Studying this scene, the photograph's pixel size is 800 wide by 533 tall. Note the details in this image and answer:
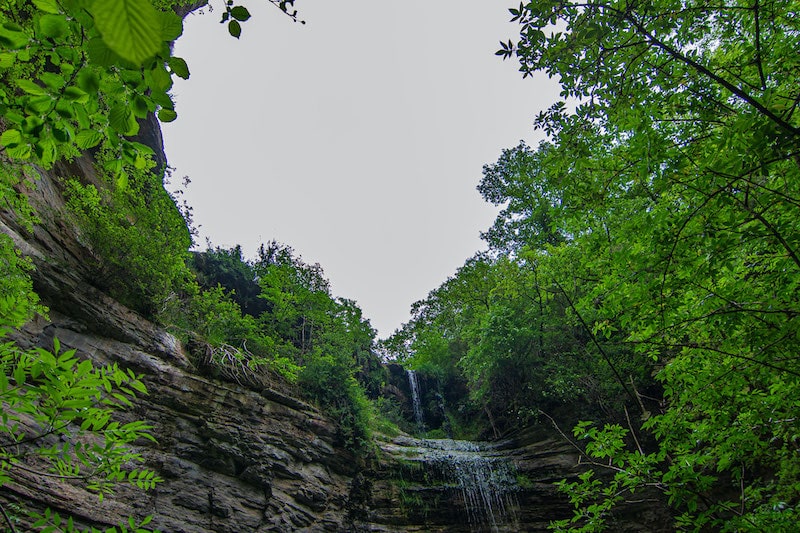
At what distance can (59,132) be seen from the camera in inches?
46.5

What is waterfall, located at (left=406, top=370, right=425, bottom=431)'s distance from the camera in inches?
614

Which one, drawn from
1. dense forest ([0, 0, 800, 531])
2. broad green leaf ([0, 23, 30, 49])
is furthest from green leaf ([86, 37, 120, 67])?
broad green leaf ([0, 23, 30, 49])

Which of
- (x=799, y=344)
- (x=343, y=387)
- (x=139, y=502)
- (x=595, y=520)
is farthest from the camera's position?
(x=343, y=387)

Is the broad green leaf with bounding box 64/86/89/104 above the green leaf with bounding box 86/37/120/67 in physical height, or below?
above

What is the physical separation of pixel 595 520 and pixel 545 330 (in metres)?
7.86

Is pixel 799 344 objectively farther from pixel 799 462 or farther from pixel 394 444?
pixel 394 444

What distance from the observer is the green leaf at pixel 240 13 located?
1.21 metres

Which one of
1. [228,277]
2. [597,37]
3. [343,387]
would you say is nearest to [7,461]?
[597,37]

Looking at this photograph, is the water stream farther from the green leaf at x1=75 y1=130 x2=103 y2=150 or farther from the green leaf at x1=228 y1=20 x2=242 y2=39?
the green leaf at x1=228 y1=20 x2=242 y2=39

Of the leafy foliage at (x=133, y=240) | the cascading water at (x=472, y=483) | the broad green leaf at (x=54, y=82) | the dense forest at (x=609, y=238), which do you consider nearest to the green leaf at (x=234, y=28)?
the dense forest at (x=609, y=238)

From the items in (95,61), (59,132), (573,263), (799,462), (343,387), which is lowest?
(799,462)

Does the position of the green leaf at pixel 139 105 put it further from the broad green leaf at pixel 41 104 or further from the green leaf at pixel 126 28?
the green leaf at pixel 126 28

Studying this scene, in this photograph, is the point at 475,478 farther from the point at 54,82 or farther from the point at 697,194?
the point at 54,82

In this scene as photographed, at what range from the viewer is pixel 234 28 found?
1.25m
